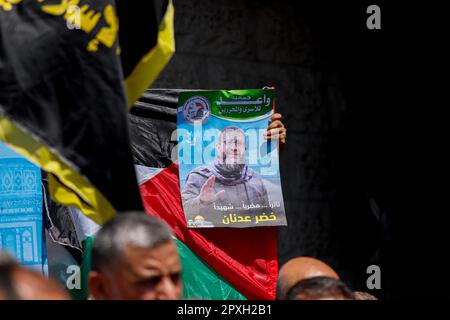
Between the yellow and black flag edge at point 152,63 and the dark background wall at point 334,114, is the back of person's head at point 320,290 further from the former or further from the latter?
the dark background wall at point 334,114

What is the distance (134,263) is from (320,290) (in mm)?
691

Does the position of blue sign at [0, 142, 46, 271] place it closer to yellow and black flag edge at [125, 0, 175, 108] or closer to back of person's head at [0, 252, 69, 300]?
yellow and black flag edge at [125, 0, 175, 108]

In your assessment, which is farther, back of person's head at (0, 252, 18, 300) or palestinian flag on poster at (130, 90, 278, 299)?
palestinian flag on poster at (130, 90, 278, 299)

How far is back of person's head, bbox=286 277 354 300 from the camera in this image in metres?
2.80

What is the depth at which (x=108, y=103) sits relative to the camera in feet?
10.5

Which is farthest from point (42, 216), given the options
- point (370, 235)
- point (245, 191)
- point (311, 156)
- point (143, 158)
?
point (370, 235)

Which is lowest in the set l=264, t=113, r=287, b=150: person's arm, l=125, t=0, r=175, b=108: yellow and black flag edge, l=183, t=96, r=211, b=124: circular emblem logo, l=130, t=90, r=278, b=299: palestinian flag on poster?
l=130, t=90, r=278, b=299: palestinian flag on poster

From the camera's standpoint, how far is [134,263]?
2449mm

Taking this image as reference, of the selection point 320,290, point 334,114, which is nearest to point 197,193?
point 334,114

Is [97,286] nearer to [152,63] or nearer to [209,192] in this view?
[152,63]

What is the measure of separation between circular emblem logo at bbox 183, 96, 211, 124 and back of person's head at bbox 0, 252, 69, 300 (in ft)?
10.5

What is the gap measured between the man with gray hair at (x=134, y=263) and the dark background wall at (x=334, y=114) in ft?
13.7

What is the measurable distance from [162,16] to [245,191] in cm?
202

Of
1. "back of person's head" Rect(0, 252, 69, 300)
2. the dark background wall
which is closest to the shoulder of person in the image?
the dark background wall
